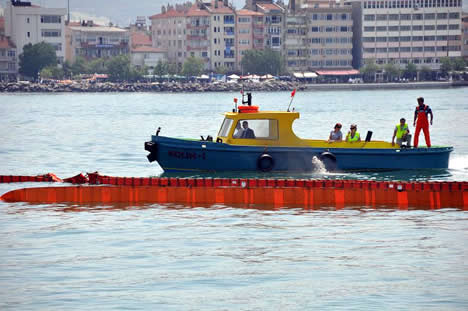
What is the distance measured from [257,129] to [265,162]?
3.70ft

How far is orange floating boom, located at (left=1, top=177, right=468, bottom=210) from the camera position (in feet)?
87.9

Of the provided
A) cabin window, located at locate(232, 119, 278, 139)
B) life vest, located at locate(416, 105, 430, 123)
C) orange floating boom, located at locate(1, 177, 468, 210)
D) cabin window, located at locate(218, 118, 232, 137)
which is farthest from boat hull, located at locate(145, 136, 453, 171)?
orange floating boom, located at locate(1, 177, 468, 210)

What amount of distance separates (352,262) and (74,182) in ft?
37.5

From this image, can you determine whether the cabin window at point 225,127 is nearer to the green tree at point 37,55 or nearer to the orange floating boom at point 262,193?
the orange floating boom at point 262,193

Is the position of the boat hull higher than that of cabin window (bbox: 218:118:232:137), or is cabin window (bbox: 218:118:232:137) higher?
cabin window (bbox: 218:118:232:137)

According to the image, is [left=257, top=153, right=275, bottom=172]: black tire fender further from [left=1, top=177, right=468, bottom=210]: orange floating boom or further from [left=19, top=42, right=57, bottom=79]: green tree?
[left=19, top=42, right=57, bottom=79]: green tree

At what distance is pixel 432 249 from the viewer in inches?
829

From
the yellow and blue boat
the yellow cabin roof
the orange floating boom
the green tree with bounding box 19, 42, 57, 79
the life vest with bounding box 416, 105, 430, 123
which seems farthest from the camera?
the green tree with bounding box 19, 42, 57, 79

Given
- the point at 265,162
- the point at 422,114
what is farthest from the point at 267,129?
the point at 422,114

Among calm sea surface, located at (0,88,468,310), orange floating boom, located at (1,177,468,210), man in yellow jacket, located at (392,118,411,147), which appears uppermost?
man in yellow jacket, located at (392,118,411,147)

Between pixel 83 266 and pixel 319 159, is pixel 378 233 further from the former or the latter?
pixel 319 159


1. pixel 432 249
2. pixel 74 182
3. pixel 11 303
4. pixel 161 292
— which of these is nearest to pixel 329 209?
pixel 432 249

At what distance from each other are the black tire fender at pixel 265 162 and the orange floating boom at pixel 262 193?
437cm

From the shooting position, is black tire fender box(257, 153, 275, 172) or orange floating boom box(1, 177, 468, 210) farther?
black tire fender box(257, 153, 275, 172)
